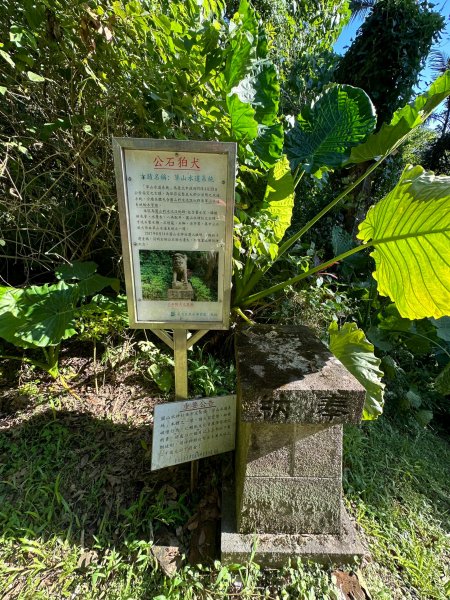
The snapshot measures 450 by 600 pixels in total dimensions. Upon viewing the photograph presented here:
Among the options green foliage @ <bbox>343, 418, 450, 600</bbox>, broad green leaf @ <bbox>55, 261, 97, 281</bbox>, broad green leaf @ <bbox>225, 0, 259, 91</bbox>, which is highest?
broad green leaf @ <bbox>225, 0, 259, 91</bbox>

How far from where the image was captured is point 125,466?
1536 mm

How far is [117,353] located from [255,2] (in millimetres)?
4623

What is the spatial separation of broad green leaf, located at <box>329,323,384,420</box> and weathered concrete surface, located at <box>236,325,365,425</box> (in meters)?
0.28

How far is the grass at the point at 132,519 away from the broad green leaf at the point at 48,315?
0.46m

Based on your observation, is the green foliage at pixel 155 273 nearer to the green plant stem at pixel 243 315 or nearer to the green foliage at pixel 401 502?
the green plant stem at pixel 243 315

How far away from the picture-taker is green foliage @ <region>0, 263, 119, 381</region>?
156cm

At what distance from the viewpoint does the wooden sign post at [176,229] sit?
3.15 ft

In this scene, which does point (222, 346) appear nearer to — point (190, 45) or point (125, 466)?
point (125, 466)

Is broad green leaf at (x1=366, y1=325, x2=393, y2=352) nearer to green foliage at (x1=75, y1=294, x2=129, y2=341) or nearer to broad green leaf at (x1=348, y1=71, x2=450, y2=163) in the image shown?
broad green leaf at (x1=348, y1=71, x2=450, y2=163)

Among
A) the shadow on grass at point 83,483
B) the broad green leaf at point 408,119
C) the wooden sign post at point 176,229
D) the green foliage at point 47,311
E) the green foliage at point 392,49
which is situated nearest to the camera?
the wooden sign post at point 176,229

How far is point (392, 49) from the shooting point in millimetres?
3174

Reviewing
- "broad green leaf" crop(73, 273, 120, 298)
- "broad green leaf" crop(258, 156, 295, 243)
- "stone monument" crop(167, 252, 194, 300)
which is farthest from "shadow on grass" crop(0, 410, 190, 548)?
"broad green leaf" crop(258, 156, 295, 243)

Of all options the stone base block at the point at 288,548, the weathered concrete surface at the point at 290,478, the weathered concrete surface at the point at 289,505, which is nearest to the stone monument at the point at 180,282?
the weathered concrete surface at the point at 290,478

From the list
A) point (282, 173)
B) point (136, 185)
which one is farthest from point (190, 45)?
point (282, 173)
